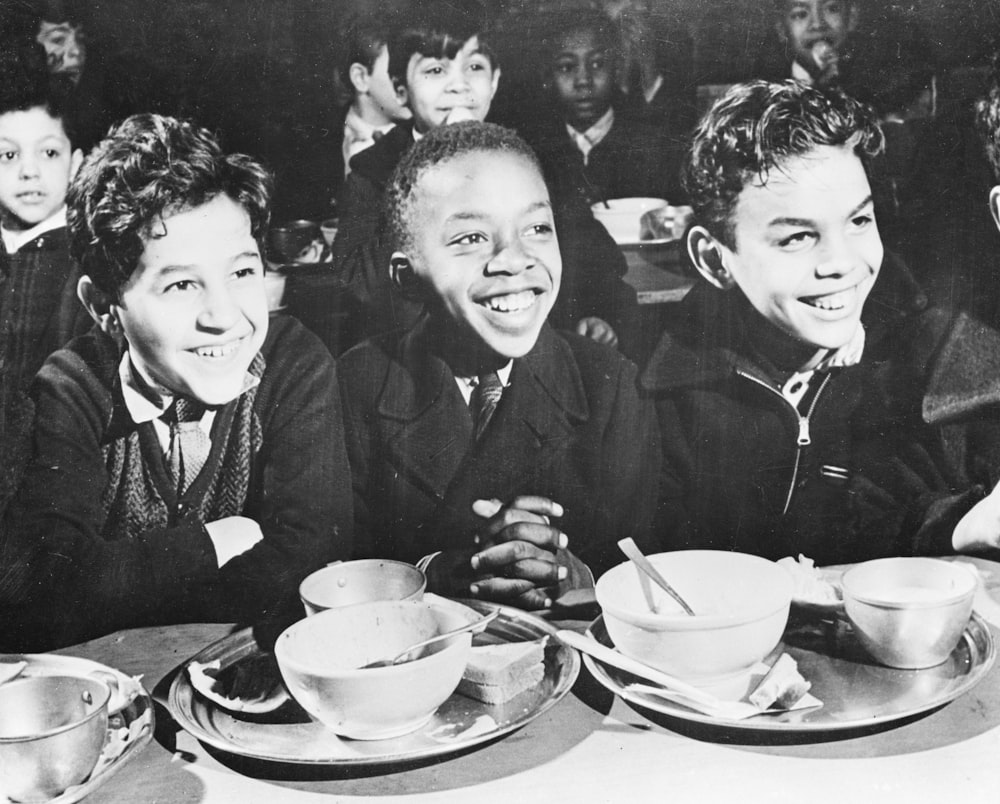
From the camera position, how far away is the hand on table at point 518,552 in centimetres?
146

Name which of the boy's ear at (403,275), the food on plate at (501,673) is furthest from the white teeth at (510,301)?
the food on plate at (501,673)

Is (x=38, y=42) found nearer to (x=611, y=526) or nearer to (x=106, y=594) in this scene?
(x=106, y=594)

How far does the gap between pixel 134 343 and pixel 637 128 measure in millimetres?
756

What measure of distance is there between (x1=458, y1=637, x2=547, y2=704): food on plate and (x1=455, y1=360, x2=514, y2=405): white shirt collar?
36 centimetres

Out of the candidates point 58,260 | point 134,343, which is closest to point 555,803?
point 134,343

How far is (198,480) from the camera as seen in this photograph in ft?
4.69

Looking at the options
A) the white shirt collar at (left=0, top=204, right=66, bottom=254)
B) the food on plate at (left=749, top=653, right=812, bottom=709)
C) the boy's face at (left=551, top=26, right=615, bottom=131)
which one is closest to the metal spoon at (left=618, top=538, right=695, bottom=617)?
the food on plate at (left=749, top=653, right=812, bottom=709)

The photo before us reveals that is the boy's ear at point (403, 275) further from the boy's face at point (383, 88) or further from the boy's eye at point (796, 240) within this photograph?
the boy's eye at point (796, 240)

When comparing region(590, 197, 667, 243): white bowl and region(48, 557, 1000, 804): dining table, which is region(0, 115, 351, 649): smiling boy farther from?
region(590, 197, 667, 243): white bowl

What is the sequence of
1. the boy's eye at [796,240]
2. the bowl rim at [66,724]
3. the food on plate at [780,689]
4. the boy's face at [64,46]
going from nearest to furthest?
the bowl rim at [66,724] → the food on plate at [780,689] → the boy's face at [64,46] → the boy's eye at [796,240]

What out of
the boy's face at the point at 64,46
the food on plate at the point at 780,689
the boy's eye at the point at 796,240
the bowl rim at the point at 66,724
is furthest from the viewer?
the boy's eye at the point at 796,240

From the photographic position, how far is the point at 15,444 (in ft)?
4.60

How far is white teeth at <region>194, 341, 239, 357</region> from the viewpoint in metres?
1.41

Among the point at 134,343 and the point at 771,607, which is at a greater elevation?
the point at 134,343
